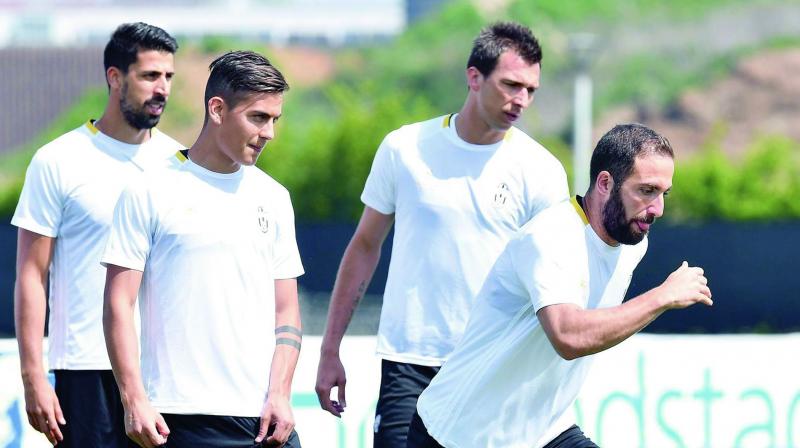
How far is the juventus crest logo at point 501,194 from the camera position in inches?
226

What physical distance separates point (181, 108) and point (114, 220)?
40.6 meters

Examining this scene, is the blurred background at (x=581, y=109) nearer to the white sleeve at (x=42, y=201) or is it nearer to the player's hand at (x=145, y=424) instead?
the white sleeve at (x=42, y=201)

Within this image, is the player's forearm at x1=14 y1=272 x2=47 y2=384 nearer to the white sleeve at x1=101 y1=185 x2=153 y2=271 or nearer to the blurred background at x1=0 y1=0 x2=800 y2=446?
the white sleeve at x1=101 y1=185 x2=153 y2=271

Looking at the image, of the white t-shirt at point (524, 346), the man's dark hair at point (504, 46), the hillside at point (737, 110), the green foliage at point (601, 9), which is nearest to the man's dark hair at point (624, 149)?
the white t-shirt at point (524, 346)

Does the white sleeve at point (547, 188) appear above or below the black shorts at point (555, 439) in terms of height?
above

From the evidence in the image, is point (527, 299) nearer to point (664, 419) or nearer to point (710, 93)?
point (664, 419)

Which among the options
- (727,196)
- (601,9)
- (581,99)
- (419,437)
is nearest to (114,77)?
(419,437)

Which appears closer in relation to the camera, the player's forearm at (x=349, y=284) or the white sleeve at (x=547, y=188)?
the white sleeve at (x=547, y=188)

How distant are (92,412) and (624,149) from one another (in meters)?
2.38

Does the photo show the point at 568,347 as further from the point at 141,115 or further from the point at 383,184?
A: the point at 141,115

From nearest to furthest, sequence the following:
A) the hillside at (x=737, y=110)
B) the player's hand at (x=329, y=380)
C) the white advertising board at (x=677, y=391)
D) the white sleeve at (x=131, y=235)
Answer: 1. the white sleeve at (x=131, y=235)
2. the player's hand at (x=329, y=380)
3. the white advertising board at (x=677, y=391)
4. the hillside at (x=737, y=110)

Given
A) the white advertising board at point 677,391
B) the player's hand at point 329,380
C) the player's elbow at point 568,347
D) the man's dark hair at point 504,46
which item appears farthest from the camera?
the white advertising board at point 677,391

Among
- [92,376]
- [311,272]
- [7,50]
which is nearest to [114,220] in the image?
[92,376]

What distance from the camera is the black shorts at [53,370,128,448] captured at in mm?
5586
